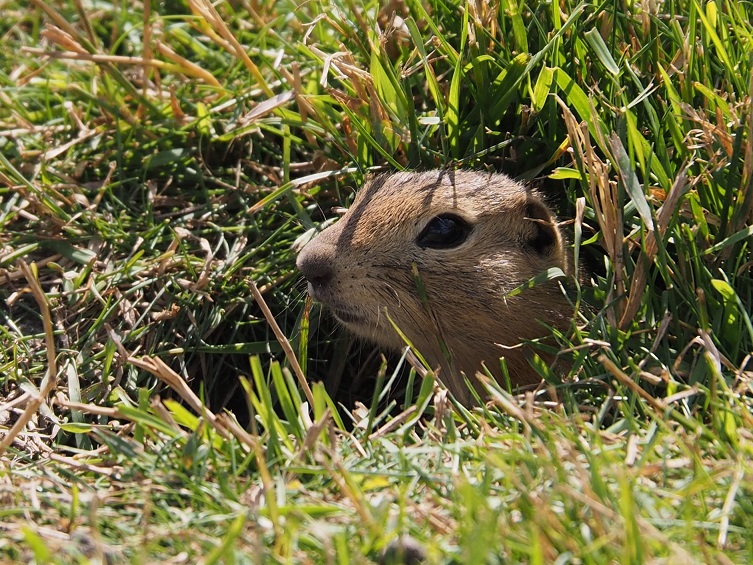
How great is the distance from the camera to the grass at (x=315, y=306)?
238 cm

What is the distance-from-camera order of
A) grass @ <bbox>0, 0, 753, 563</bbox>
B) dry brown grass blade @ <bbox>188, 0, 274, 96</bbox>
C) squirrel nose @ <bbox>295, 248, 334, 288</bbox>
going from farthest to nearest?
dry brown grass blade @ <bbox>188, 0, 274, 96</bbox>, squirrel nose @ <bbox>295, 248, 334, 288</bbox>, grass @ <bbox>0, 0, 753, 563</bbox>

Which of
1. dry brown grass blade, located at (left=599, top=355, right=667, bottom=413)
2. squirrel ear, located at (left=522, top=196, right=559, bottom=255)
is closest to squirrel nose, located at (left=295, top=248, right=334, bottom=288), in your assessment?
squirrel ear, located at (left=522, top=196, right=559, bottom=255)

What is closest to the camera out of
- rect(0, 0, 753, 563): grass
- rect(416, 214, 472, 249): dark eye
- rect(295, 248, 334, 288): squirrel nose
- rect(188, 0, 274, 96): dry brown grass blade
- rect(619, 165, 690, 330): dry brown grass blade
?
rect(0, 0, 753, 563): grass

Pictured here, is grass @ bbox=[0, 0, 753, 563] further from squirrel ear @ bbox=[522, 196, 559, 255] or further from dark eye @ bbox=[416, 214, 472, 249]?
dark eye @ bbox=[416, 214, 472, 249]

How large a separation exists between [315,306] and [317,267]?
734 mm

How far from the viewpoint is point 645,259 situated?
10.7 feet

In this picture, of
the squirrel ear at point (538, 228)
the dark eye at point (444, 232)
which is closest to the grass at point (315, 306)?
the squirrel ear at point (538, 228)

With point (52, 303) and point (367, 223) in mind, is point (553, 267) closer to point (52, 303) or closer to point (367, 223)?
point (367, 223)

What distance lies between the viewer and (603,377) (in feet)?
10.3

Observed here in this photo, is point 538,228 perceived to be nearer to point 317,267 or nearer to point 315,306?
point 317,267

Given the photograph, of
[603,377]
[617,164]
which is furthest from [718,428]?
[617,164]

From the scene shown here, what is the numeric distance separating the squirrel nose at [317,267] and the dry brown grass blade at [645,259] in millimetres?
1135

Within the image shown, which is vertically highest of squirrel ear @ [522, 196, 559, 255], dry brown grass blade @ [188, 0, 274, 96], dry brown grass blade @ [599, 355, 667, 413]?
dry brown grass blade @ [188, 0, 274, 96]

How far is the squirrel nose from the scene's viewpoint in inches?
140
